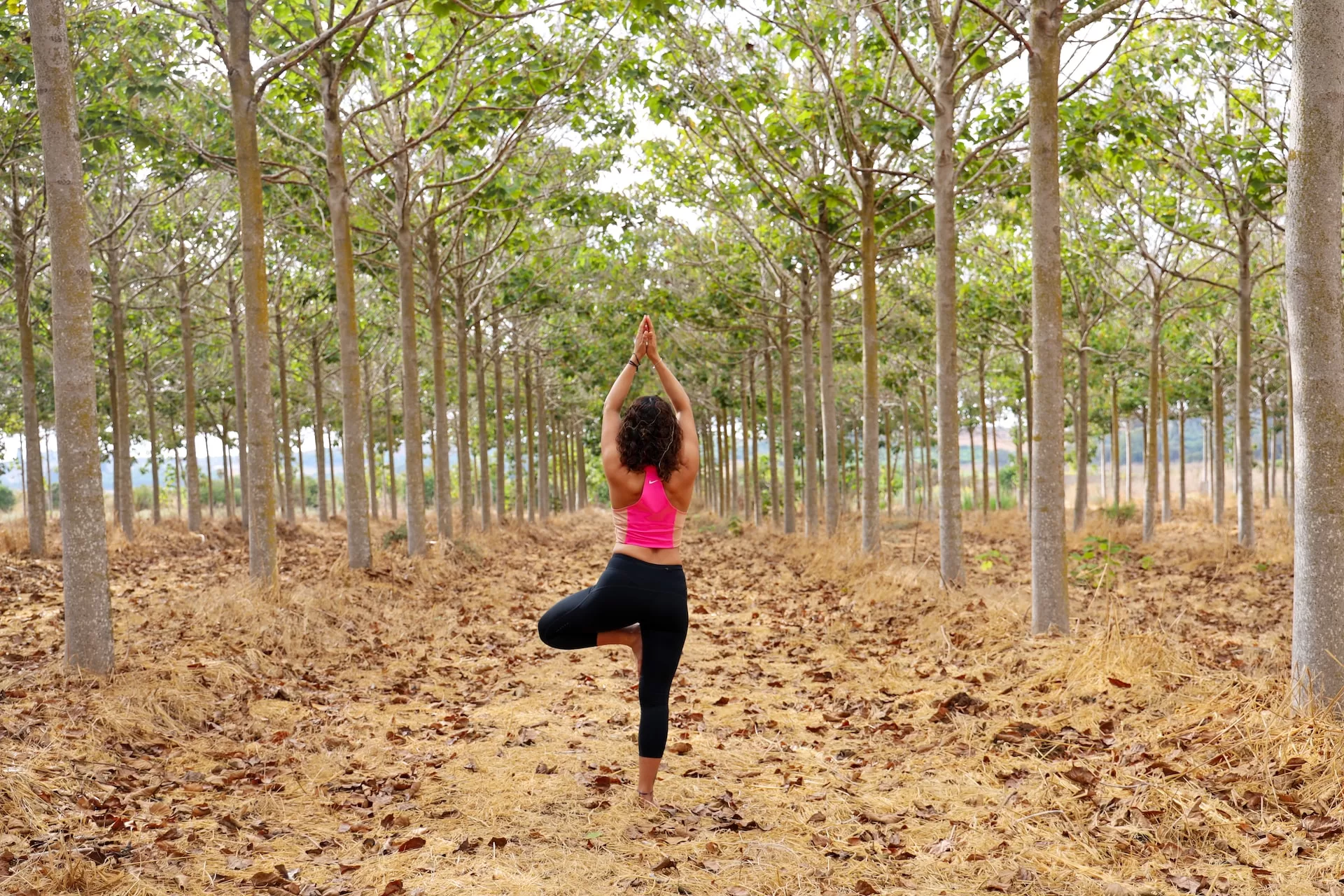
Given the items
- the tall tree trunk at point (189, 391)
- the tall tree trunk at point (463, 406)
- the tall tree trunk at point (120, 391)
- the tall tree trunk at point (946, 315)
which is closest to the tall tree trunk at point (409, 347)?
the tall tree trunk at point (463, 406)

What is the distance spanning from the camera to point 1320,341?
474cm

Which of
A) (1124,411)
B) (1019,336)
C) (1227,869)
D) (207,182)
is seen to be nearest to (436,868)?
(1227,869)

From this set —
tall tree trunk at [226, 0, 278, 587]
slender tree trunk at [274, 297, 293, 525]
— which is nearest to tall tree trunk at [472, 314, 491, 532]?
slender tree trunk at [274, 297, 293, 525]

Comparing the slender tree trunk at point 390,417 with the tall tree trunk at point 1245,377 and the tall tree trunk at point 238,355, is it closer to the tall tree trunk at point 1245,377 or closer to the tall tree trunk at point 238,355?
the tall tree trunk at point 238,355

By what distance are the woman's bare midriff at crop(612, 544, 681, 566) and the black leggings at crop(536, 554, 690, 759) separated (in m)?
0.02

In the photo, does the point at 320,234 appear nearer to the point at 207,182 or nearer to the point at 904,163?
the point at 207,182

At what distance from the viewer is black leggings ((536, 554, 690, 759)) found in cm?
422

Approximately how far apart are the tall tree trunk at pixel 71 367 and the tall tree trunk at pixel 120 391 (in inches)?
406

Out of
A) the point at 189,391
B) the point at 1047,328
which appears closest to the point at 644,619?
the point at 1047,328

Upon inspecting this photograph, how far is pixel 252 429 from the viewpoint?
884 cm

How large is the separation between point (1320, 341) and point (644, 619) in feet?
12.4

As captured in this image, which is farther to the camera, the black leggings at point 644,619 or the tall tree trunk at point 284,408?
the tall tree trunk at point 284,408

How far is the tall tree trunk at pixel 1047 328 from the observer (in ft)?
23.4

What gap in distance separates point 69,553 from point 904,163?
11.5 m
